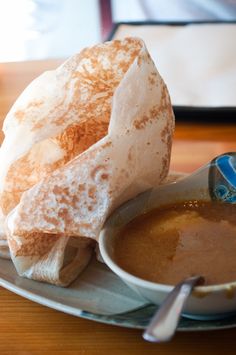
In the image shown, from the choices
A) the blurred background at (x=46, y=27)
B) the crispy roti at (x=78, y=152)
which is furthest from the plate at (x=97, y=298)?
the blurred background at (x=46, y=27)

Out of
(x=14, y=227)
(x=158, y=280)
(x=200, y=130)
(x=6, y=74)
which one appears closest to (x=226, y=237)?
(x=158, y=280)

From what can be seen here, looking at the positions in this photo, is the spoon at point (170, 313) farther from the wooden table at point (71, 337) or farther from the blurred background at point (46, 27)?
the blurred background at point (46, 27)

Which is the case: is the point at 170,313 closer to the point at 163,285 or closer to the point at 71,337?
the point at 163,285

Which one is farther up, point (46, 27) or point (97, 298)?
point (97, 298)

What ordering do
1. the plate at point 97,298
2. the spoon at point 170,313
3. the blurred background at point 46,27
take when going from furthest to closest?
1. the blurred background at point 46,27
2. the plate at point 97,298
3. the spoon at point 170,313

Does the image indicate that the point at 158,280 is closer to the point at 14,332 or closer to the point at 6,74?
the point at 14,332

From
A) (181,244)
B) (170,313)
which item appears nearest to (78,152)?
(181,244)
